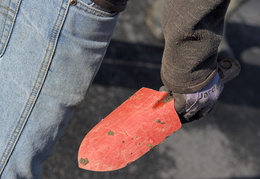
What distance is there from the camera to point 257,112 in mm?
2834

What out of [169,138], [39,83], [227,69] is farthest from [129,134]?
[169,138]

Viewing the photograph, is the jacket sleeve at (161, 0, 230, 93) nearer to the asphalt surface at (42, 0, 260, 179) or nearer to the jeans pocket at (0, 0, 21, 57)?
the jeans pocket at (0, 0, 21, 57)

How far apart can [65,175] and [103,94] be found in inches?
24.3

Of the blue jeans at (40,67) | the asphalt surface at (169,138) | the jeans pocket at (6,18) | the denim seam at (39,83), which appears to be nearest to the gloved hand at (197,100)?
the blue jeans at (40,67)

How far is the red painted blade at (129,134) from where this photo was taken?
1295mm

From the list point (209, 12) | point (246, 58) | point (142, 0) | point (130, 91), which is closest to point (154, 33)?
point (142, 0)

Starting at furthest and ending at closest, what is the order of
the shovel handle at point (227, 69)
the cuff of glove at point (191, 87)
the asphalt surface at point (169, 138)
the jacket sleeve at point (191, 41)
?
1. the asphalt surface at point (169, 138)
2. the shovel handle at point (227, 69)
3. the cuff of glove at point (191, 87)
4. the jacket sleeve at point (191, 41)

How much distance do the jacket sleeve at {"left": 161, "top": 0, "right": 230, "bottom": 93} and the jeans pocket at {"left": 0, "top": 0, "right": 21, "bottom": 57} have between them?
444 mm

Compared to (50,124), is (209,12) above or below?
above

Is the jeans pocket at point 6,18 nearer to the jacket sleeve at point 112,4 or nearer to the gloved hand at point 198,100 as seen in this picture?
the jacket sleeve at point 112,4

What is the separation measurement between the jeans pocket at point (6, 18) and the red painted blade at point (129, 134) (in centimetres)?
45

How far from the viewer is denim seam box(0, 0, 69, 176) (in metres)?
1.10

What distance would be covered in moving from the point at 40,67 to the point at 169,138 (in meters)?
1.40

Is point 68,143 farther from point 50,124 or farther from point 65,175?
point 50,124
